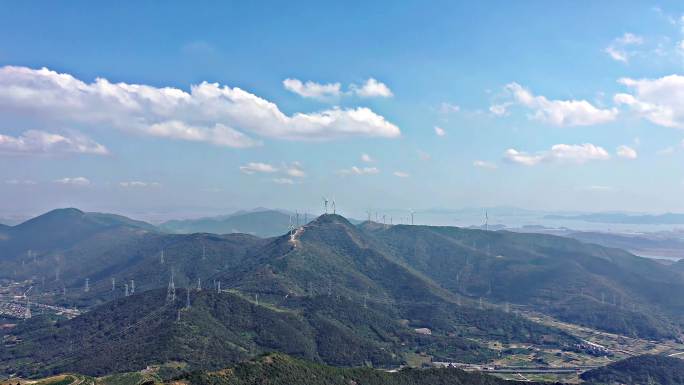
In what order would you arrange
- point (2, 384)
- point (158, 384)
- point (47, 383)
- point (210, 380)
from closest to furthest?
point (158, 384), point (210, 380), point (2, 384), point (47, 383)

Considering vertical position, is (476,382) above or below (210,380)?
below

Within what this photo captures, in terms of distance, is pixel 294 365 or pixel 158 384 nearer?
pixel 158 384

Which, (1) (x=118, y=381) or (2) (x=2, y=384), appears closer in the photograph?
(2) (x=2, y=384)

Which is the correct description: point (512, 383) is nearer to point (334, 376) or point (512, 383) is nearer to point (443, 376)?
point (443, 376)

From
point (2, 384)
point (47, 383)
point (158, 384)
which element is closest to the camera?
point (158, 384)

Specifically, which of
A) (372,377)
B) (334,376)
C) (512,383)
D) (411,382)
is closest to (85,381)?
(334,376)

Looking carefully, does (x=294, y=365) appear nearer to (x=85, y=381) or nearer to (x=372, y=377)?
(x=372, y=377)

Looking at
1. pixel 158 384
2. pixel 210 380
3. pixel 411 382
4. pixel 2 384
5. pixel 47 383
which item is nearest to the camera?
pixel 158 384

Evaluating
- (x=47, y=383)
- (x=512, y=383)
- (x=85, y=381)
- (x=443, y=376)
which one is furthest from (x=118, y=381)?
(x=512, y=383)

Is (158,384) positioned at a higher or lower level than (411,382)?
higher
